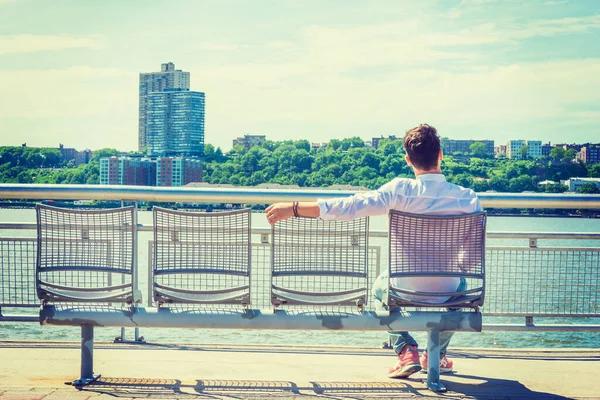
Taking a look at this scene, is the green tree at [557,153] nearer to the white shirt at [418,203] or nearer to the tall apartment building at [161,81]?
the white shirt at [418,203]

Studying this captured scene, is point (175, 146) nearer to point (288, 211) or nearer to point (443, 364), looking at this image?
point (443, 364)

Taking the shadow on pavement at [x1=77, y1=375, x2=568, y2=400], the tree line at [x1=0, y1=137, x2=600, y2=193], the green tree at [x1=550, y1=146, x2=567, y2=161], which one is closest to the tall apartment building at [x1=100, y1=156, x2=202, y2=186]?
the tree line at [x1=0, y1=137, x2=600, y2=193]

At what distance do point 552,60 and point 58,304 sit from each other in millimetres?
158559

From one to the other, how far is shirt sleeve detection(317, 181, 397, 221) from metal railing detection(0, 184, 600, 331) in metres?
1.05

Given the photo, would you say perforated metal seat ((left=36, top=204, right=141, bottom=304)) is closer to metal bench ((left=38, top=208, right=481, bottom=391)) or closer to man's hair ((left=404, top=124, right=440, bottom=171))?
metal bench ((left=38, top=208, right=481, bottom=391))

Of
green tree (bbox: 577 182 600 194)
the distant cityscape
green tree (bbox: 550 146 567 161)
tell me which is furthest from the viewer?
the distant cityscape

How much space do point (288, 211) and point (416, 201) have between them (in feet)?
2.15

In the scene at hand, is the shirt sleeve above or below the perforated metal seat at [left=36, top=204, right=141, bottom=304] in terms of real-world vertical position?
above

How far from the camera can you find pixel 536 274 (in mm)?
5461

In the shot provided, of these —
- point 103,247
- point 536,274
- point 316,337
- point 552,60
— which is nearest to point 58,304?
point 103,247

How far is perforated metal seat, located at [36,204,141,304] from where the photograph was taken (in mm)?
4125

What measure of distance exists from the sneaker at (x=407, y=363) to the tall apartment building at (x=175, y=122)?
205ft

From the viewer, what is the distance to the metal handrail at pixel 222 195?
16.9 feet

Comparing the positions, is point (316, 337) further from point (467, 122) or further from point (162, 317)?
point (467, 122)
